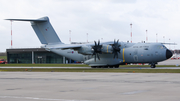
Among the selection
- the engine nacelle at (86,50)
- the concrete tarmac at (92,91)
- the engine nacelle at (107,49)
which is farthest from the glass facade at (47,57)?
the concrete tarmac at (92,91)

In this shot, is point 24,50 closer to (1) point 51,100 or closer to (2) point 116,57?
(2) point 116,57

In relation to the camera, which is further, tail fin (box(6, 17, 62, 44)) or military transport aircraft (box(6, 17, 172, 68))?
tail fin (box(6, 17, 62, 44))

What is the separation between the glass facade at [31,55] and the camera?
3541 inches

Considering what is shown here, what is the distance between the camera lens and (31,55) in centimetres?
9281

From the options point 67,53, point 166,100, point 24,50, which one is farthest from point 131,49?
point 24,50

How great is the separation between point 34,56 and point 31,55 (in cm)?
158

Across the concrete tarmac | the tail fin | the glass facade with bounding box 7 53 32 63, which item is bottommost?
the concrete tarmac

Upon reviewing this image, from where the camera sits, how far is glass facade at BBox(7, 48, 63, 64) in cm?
8994

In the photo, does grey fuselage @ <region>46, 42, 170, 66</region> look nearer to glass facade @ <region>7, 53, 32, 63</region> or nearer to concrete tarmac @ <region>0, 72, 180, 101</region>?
concrete tarmac @ <region>0, 72, 180, 101</region>

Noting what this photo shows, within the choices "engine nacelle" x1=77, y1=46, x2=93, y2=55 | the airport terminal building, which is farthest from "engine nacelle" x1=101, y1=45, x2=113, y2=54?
the airport terminal building

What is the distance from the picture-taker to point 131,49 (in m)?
44.7

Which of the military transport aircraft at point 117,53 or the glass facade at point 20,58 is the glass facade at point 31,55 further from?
the military transport aircraft at point 117,53

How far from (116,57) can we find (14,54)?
59339 millimetres

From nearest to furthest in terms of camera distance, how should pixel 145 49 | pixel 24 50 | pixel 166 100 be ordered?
pixel 166 100
pixel 145 49
pixel 24 50
